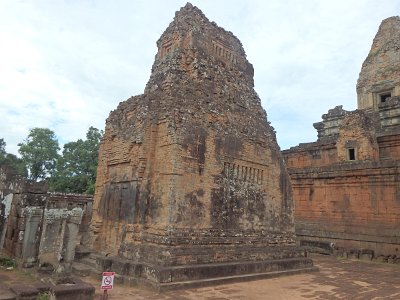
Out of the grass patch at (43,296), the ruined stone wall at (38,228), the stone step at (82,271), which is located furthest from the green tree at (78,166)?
the grass patch at (43,296)

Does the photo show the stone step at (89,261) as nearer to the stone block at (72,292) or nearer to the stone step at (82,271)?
the stone step at (82,271)

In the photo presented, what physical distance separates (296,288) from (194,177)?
341 cm

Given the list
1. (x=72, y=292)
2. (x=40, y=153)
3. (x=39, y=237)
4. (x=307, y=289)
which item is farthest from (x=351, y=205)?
(x=40, y=153)

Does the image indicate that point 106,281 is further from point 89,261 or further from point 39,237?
point 39,237

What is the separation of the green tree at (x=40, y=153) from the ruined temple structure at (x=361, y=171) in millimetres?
28037

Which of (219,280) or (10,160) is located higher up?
(10,160)

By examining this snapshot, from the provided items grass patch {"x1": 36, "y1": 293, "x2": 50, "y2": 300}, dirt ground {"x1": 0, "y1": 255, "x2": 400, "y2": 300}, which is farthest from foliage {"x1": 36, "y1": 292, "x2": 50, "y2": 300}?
dirt ground {"x1": 0, "y1": 255, "x2": 400, "y2": 300}

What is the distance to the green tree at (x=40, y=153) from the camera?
126 feet

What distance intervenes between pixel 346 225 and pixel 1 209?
13.3 m

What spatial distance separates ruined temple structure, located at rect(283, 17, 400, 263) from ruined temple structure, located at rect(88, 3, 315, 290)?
190 inches

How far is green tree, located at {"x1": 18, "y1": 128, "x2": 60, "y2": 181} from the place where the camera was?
126 ft

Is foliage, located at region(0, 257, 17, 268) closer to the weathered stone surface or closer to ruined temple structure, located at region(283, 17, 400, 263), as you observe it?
ruined temple structure, located at region(283, 17, 400, 263)

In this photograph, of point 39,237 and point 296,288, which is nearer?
point 296,288

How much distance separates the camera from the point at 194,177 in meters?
8.54
